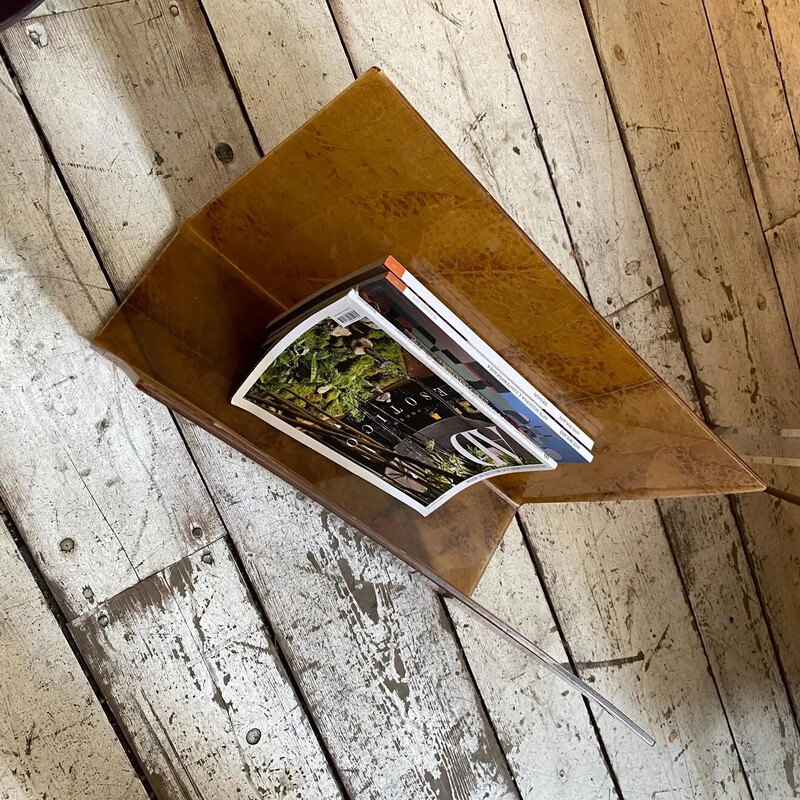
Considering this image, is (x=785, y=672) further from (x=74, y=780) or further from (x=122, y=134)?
(x=122, y=134)

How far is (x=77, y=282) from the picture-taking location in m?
0.78

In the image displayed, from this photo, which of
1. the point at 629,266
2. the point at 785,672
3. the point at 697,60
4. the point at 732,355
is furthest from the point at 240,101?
the point at 785,672

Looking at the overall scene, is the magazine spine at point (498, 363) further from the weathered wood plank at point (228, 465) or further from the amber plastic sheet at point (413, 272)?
the weathered wood plank at point (228, 465)

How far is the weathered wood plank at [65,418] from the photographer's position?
760mm

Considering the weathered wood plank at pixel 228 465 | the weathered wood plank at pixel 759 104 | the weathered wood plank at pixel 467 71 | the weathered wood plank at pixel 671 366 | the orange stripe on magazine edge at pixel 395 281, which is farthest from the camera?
the weathered wood plank at pixel 759 104

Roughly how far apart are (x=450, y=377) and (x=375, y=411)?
12 cm

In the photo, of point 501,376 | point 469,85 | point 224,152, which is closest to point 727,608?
point 501,376

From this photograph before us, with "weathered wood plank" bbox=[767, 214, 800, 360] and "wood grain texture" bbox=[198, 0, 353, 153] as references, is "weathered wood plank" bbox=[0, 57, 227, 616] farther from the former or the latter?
"weathered wood plank" bbox=[767, 214, 800, 360]

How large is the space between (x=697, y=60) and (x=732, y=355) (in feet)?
1.43

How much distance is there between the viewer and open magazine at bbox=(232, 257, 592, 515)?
62 cm

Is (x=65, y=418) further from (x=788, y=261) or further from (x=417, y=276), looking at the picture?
(x=788, y=261)

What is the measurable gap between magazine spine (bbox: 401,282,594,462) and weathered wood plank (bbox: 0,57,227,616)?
36 centimetres

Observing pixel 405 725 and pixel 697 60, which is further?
pixel 697 60

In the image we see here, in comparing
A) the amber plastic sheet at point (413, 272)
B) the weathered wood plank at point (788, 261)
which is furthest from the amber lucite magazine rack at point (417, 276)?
the weathered wood plank at point (788, 261)
